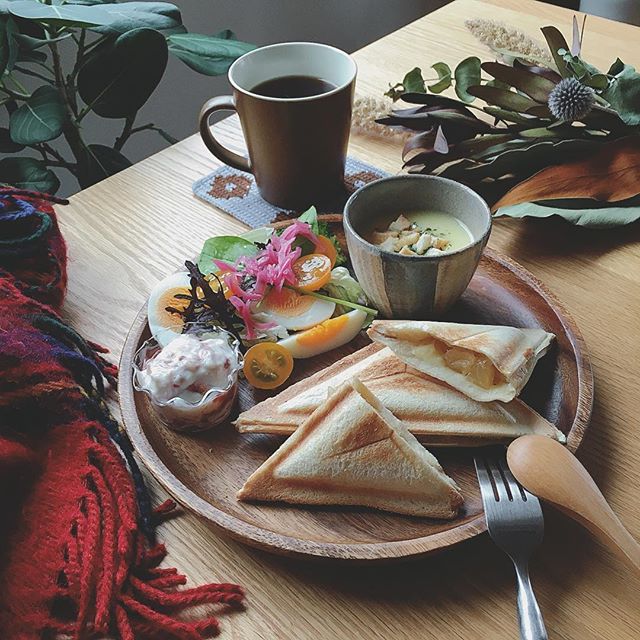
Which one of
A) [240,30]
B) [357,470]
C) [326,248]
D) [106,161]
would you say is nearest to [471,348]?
[357,470]

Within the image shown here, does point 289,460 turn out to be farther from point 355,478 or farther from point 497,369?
point 497,369

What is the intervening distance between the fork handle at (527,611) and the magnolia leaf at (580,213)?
623 mm

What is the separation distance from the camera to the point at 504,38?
1613mm

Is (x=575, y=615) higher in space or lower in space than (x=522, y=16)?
lower

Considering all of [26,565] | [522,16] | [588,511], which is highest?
[522,16]

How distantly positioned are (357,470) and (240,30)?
2.39 m

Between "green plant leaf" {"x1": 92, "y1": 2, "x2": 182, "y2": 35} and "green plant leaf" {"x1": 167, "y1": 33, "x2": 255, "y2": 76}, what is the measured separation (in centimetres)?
5

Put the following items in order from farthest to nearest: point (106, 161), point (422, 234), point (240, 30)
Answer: point (240, 30) → point (106, 161) → point (422, 234)

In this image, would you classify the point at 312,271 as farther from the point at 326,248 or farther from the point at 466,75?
the point at 466,75

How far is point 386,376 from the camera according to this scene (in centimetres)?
83

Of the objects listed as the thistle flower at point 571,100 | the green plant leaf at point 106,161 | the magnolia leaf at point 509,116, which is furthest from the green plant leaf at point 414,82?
the green plant leaf at point 106,161

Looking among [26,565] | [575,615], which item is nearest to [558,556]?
[575,615]

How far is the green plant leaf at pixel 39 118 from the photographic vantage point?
1.43 m

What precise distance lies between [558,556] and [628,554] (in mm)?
71
